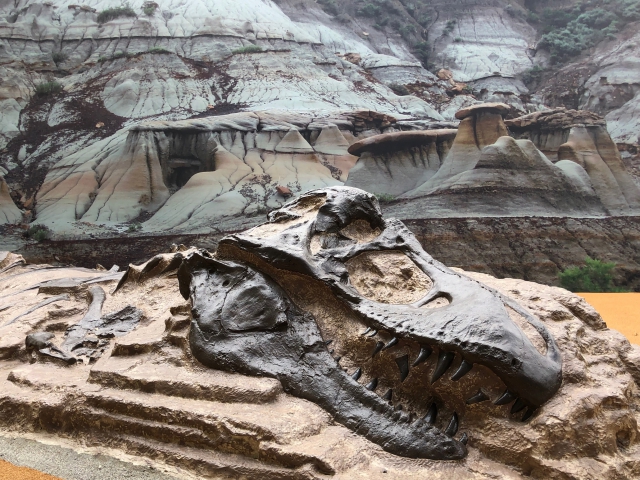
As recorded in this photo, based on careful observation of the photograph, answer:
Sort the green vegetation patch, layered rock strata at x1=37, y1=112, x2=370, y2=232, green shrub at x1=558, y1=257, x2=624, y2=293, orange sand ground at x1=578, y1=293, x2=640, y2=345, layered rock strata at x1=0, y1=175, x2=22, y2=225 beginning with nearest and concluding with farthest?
orange sand ground at x1=578, y1=293, x2=640, y2=345
green shrub at x1=558, y1=257, x2=624, y2=293
layered rock strata at x1=0, y1=175, x2=22, y2=225
layered rock strata at x1=37, y1=112, x2=370, y2=232
the green vegetation patch

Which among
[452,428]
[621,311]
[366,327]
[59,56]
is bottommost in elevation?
[452,428]

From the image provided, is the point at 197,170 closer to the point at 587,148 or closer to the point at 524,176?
the point at 524,176

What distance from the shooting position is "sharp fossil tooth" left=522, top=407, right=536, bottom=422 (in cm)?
210

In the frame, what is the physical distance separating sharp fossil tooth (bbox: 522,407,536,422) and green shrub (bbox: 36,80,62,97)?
36.5 feet

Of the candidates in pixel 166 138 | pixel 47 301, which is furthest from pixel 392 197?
pixel 47 301

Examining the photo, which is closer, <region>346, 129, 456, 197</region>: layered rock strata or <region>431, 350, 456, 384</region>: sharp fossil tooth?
<region>431, 350, 456, 384</region>: sharp fossil tooth

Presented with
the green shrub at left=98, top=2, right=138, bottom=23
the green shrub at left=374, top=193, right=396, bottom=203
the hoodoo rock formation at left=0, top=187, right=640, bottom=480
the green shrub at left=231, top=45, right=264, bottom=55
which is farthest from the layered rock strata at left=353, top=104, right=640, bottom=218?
the green shrub at left=98, top=2, right=138, bottom=23

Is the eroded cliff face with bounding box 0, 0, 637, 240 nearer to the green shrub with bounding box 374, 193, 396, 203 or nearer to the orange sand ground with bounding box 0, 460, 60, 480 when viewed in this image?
the green shrub with bounding box 374, 193, 396, 203

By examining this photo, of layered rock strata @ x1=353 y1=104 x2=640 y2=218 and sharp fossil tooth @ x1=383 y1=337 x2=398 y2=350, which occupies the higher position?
layered rock strata @ x1=353 y1=104 x2=640 y2=218

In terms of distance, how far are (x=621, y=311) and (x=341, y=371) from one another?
15.9ft

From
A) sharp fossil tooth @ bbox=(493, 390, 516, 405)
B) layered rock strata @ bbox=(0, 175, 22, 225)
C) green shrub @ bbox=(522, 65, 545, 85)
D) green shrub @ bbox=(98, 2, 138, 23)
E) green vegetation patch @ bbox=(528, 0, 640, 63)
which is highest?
green vegetation patch @ bbox=(528, 0, 640, 63)

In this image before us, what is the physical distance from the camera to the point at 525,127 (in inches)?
413

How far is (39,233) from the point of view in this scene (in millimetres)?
8625

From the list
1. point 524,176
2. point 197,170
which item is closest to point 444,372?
point 524,176
